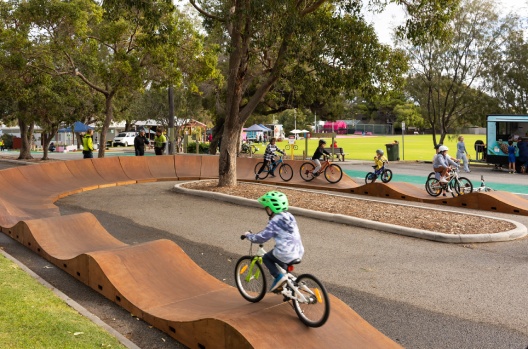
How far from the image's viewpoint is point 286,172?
70.7 feet

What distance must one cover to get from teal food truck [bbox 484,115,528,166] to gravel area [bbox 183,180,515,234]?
56.2 ft

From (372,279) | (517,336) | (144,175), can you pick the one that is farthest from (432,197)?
(144,175)

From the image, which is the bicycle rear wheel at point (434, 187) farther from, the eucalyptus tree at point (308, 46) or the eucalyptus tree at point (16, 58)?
the eucalyptus tree at point (16, 58)

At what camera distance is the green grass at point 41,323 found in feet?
17.3

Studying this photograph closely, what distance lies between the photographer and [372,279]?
8234 mm

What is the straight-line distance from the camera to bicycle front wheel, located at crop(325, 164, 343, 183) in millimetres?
19922

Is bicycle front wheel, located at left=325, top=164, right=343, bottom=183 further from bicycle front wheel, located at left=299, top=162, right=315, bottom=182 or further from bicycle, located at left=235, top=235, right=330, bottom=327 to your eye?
bicycle, located at left=235, top=235, right=330, bottom=327

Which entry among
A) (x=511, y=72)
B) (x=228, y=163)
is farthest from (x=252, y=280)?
(x=511, y=72)

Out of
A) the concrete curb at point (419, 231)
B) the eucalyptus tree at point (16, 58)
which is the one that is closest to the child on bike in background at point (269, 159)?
the concrete curb at point (419, 231)

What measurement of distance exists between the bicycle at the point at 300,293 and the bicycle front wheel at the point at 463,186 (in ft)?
37.0

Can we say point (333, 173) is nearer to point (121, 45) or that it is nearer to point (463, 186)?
point (463, 186)

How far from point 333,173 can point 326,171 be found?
1.01ft

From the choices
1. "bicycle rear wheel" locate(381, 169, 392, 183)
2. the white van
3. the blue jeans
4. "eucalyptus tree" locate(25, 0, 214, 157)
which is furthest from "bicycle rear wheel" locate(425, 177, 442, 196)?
the white van

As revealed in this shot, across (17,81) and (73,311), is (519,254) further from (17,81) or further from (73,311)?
(17,81)
